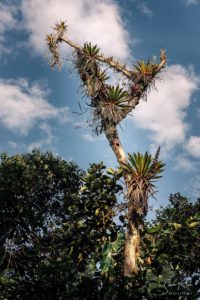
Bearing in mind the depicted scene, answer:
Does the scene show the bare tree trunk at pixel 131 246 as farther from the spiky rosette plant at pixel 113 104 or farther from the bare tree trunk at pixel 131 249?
the spiky rosette plant at pixel 113 104

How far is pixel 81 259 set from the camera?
9.65 metres

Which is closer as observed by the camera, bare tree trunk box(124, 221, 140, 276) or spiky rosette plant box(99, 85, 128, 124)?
bare tree trunk box(124, 221, 140, 276)

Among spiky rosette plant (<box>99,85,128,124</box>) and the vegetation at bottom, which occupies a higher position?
spiky rosette plant (<box>99,85,128,124</box>)

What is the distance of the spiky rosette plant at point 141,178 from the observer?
888 cm

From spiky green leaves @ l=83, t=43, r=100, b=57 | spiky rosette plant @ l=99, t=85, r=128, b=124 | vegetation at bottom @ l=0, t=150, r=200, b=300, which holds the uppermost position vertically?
spiky green leaves @ l=83, t=43, r=100, b=57

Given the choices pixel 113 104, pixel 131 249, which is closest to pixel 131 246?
pixel 131 249

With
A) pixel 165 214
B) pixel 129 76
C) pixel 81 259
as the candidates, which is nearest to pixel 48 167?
pixel 165 214

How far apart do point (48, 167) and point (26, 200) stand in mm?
2602

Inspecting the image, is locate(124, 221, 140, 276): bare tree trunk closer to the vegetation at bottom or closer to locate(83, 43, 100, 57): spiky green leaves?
the vegetation at bottom

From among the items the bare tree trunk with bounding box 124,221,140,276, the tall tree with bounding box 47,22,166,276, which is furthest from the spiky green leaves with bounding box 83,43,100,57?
the bare tree trunk with bounding box 124,221,140,276

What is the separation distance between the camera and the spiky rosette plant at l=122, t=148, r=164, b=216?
8883 millimetres

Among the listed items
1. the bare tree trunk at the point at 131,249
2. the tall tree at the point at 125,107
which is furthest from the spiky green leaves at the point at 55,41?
the bare tree trunk at the point at 131,249

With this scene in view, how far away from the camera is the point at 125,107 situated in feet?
35.8

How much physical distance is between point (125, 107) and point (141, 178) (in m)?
2.50
